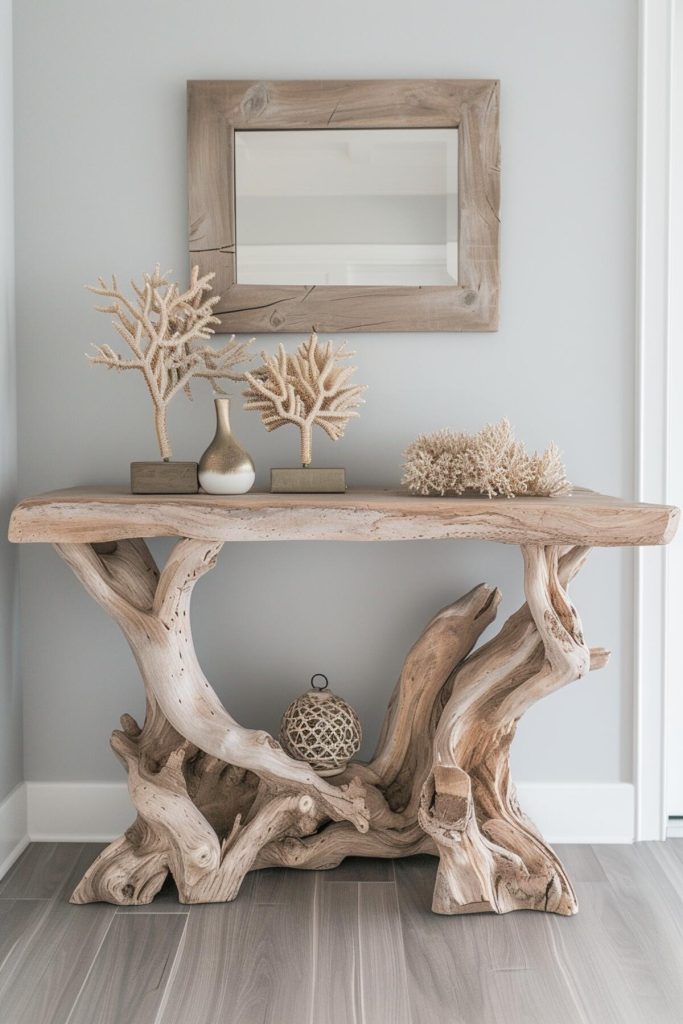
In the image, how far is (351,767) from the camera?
2166mm

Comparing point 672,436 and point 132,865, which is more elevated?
point 672,436

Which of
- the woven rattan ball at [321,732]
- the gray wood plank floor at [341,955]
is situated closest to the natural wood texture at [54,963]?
the gray wood plank floor at [341,955]

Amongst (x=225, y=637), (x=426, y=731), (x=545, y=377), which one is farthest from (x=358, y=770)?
(x=545, y=377)

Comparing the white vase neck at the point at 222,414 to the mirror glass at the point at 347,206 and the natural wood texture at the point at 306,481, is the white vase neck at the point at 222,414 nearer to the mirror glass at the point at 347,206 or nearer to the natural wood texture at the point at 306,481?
the natural wood texture at the point at 306,481

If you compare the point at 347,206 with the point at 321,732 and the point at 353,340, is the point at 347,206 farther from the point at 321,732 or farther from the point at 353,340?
the point at 321,732

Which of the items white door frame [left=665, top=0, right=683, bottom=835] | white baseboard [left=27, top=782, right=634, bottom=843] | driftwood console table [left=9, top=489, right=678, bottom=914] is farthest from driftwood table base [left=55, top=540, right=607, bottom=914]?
white door frame [left=665, top=0, right=683, bottom=835]

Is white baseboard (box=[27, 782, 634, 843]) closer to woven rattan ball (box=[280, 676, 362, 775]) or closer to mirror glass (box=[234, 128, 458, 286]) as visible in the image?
woven rattan ball (box=[280, 676, 362, 775])

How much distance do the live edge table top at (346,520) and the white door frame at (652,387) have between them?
0.50 metres

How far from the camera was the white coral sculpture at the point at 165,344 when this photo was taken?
1.97m

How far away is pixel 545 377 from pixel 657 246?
0.41 metres

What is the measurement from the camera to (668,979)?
5.62 feet

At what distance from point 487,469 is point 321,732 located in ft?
2.33

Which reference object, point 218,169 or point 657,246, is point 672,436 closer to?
point 657,246

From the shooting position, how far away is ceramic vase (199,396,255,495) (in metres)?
1.94
